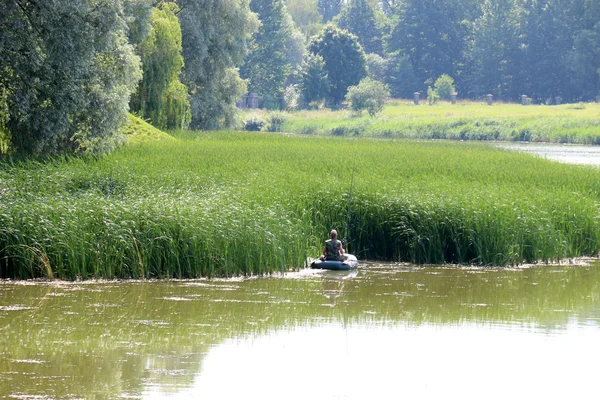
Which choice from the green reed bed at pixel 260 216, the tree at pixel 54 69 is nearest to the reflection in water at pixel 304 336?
the green reed bed at pixel 260 216

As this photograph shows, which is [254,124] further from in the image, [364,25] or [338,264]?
[338,264]

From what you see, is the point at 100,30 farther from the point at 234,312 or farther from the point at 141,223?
the point at 234,312

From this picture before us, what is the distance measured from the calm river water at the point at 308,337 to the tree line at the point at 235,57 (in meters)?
12.4

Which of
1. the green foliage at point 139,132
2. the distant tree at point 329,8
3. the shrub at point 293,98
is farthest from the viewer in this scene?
the distant tree at point 329,8

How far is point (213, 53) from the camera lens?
56219 mm

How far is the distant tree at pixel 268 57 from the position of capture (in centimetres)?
10656

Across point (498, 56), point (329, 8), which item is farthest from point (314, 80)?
point (329, 8)

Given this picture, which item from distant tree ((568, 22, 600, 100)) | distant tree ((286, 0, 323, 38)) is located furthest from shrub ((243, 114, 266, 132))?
distant tree ((286, 0, 323, 38))

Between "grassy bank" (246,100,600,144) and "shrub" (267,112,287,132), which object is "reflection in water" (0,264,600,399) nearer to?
"grassy bank" (246,100,600,144)

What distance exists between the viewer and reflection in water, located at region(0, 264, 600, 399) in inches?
449

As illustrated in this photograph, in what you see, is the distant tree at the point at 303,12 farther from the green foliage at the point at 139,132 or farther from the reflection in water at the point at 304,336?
the reflection in water at the point at 304,336

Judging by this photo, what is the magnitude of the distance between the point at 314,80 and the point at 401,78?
16.4 meters

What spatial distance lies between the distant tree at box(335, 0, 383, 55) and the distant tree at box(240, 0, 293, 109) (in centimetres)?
1632

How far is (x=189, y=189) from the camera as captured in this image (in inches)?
909
